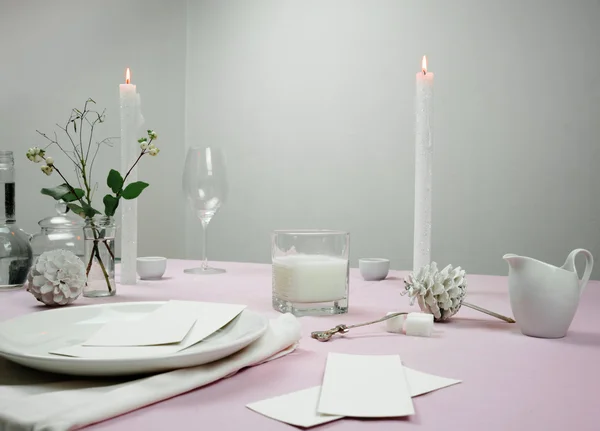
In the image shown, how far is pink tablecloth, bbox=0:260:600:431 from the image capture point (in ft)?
1.48

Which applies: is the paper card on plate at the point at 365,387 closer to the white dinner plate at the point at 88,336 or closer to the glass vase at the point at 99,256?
the white dinner plate at the point at 88,336

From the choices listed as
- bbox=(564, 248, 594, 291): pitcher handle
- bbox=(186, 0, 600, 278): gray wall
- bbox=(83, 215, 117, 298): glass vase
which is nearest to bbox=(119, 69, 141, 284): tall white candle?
bbox=(83, 215, 117, 298): glass vase

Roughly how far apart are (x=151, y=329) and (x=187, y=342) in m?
0.06

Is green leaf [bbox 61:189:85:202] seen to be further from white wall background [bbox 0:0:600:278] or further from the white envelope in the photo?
white wall background [bbox 0:0:600:278]

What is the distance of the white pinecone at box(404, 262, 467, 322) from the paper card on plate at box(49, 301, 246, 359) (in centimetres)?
26

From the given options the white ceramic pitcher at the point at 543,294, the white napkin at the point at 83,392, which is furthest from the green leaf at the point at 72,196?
the white ceramic pitcher at the point at 543,294

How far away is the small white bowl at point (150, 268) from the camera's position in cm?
124

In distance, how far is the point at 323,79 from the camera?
277 cm

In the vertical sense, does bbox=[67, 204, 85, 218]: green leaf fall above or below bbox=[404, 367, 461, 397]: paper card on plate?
above

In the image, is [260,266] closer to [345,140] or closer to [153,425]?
[153,425]

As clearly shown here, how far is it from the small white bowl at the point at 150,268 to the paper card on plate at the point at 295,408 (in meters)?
0.79

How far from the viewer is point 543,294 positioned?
2.30 ft

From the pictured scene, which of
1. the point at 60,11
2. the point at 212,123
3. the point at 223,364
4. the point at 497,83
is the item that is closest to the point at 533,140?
the point at 497,83

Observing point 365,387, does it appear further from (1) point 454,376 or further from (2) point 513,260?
(2) point 513,260
